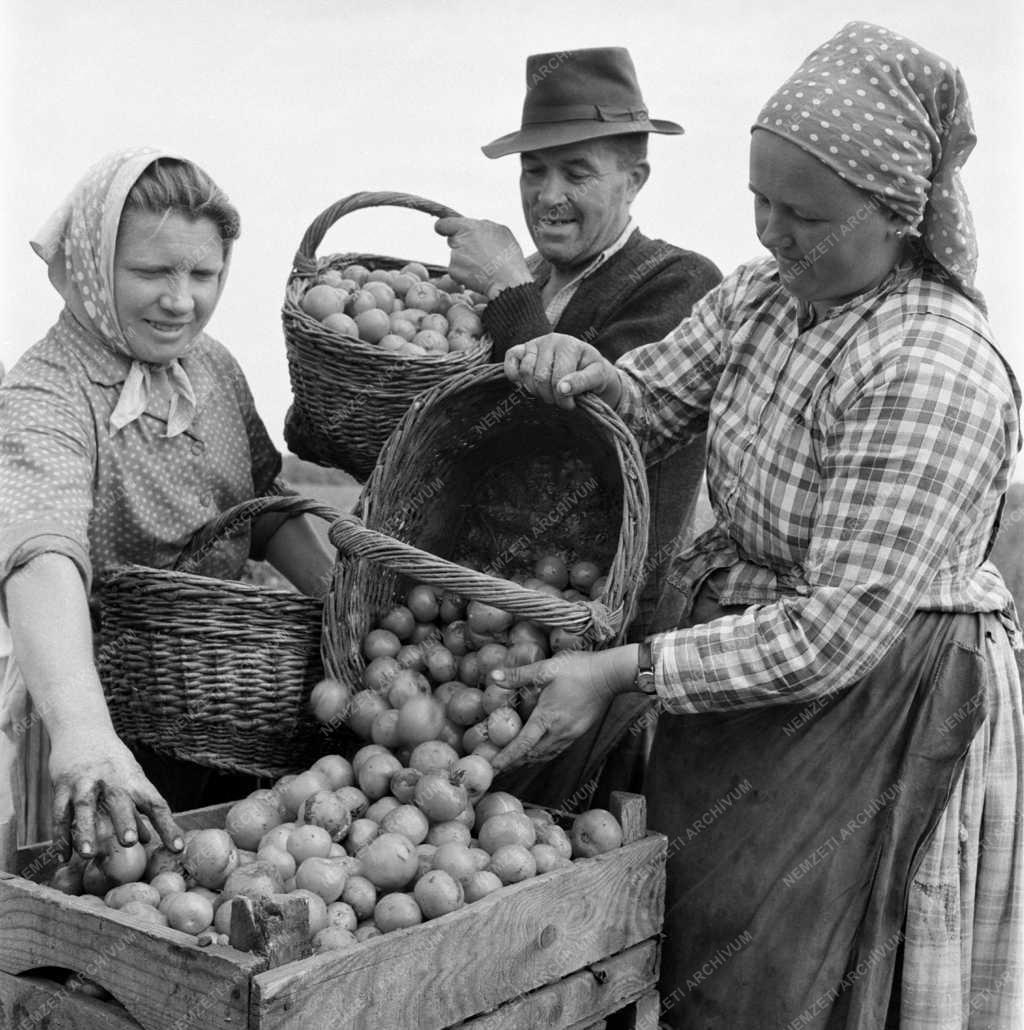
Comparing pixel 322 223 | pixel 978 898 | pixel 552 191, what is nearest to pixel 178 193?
pixel 322 223

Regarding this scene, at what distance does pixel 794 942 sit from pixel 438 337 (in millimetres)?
1467

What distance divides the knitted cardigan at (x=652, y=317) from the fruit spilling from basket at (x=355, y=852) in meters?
0.83

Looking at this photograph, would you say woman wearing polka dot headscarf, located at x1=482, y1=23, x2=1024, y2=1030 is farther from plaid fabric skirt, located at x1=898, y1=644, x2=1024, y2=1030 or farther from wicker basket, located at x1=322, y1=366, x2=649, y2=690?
wicker basket, located at x1=322, y1=366, x2=649, y2=690

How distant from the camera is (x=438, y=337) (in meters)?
2.73

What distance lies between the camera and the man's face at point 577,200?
313cm

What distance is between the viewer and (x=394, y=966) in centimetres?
176

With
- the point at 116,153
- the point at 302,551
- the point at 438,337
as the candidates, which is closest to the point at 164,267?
the point at 116,153

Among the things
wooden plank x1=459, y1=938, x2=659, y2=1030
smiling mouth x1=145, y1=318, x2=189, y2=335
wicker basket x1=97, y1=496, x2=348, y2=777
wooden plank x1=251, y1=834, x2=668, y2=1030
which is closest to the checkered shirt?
wooden plank x1=251, y1=834, x2=668, y2=1030

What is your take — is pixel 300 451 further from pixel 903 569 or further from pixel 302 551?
pixel 903 569

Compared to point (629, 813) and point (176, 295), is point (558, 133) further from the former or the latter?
point (629, 813)

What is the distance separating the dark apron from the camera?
7.04 ft

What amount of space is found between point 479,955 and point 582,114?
2.16m

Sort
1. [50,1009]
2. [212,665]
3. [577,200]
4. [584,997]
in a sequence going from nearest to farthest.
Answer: [50,1009] → [584,997] → [212,665] → [577,200]

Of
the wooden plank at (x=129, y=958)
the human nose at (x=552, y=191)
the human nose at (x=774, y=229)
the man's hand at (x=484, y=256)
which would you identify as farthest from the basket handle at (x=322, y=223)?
the wooden plank at (x=129, y=958)
